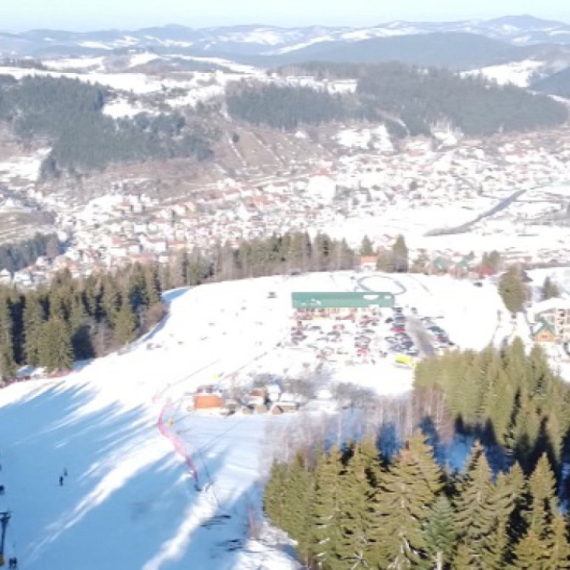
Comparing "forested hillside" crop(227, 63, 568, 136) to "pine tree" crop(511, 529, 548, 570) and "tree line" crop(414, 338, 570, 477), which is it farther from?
"pine tree" crop(511, 529, 548, 570)

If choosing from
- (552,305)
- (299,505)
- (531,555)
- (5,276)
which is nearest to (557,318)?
(552,305)

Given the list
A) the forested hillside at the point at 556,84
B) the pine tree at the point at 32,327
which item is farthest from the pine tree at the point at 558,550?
the forested hillside at the point at 556,84

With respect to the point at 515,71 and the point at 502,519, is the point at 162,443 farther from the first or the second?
the point at 515,71

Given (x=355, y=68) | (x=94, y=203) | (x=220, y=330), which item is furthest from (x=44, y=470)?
(x=355, y=68)

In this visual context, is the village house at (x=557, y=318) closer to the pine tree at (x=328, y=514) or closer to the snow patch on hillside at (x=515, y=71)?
the pine tree at (x=328, y=514)

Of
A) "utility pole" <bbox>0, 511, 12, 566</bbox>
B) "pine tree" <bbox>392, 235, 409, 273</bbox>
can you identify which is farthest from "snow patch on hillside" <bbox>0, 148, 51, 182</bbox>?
"utility pole" <bbox>0, 511, 12, 566</bbox>

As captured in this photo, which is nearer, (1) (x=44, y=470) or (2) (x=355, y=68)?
(1) (x=44, y=470)

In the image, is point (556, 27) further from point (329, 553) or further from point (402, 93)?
point (329, 553)
